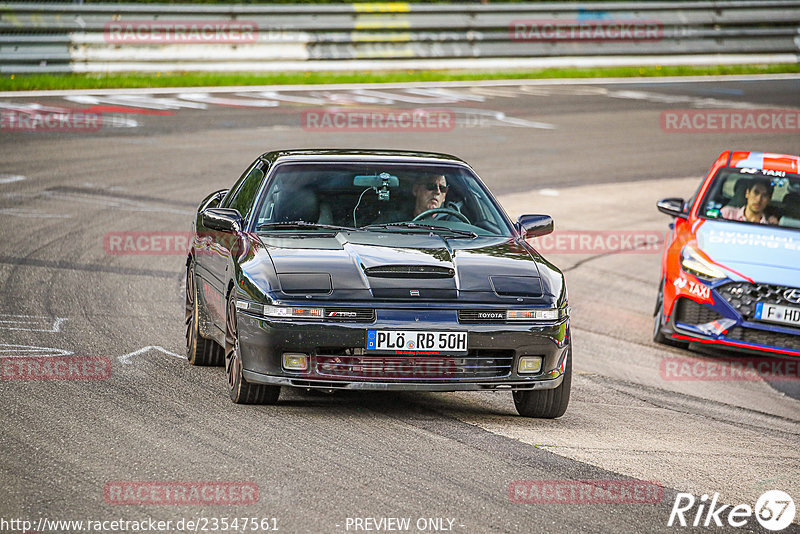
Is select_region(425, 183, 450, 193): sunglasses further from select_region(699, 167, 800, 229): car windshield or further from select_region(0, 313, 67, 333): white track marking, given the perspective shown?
select_region(699, 167, 800, 229): car windshield

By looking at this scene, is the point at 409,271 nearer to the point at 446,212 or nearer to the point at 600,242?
the point at 446,212

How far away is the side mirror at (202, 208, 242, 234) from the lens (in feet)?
26.1

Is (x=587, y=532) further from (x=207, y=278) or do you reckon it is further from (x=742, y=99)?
(x=742, y=99)

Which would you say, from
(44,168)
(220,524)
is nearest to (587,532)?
(220,524)

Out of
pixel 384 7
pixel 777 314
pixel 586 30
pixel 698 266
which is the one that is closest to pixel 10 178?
pixel 698 266

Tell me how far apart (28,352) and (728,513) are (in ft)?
16.3

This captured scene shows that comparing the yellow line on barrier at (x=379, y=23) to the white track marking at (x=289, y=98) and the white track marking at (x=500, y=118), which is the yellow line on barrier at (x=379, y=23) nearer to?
the white track marking at (x=289, y=98)

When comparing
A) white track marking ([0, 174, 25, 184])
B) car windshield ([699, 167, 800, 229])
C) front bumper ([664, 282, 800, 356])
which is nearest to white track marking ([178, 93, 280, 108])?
white track marking ([0, 174, 25, 184])

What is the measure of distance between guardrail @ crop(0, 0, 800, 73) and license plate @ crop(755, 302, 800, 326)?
1634cm

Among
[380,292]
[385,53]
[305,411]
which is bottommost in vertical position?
[305,411]

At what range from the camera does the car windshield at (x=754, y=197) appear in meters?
11.4

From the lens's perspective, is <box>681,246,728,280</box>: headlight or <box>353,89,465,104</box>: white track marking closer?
<box>681,246,728,280</box>: headlight

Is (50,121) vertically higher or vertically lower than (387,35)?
lower

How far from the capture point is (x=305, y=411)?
7227 millimetres
